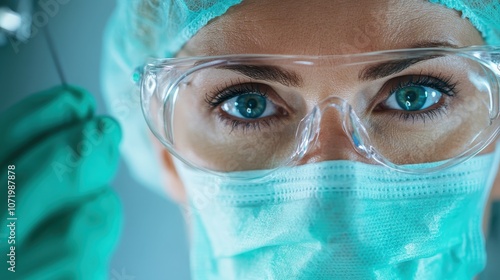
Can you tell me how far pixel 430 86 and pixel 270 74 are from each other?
13.1 inches

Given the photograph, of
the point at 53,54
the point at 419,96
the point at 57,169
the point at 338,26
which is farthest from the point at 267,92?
the point at 53,54

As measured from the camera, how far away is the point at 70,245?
4.54ft

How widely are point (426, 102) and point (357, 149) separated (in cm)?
19

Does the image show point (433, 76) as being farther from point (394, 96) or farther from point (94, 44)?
point (94, 44)

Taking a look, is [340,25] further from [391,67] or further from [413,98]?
[413,98]

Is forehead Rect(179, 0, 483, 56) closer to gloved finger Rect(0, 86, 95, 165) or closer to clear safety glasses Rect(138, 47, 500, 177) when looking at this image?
clear safety glasses Rect(138, 47, 500, 177)

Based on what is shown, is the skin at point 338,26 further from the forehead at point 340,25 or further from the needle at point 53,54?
the needle at point 53,54

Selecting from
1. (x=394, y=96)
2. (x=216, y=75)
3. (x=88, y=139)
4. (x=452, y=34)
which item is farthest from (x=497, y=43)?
(x=88, y=139)

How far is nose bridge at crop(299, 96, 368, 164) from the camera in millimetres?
1119

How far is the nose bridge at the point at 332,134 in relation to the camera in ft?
3.67

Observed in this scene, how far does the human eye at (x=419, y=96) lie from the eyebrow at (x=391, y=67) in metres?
0.06

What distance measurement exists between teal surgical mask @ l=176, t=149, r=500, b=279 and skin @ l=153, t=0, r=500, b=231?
9 cm

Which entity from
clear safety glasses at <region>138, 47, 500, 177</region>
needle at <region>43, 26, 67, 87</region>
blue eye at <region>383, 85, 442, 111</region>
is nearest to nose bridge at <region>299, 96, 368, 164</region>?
clear safety glasses at <region>138, 47, 500, 177</region>

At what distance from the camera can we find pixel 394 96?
3.82 ft
